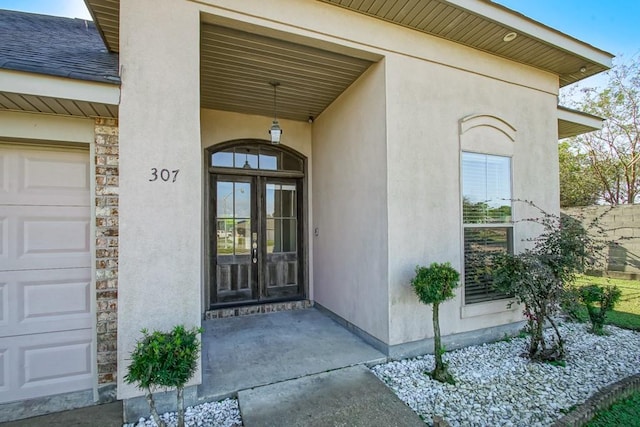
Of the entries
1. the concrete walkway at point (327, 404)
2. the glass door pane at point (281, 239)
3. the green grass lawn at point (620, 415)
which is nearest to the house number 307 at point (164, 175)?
the concrete walkway at point (327, 404)

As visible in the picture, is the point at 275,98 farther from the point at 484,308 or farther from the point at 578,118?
the point at 578,118

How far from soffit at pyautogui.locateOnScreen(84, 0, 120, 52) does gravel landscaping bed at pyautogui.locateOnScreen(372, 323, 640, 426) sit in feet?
14.9

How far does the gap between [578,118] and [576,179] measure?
11078 mm

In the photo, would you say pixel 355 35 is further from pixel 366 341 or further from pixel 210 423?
pixel 210 423

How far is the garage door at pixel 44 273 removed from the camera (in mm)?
2650

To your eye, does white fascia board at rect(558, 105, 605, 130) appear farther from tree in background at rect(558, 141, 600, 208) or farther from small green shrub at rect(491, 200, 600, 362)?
tree in background at rect(558, 141, 600, 208)

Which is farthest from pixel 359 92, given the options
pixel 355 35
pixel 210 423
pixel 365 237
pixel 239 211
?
pixel 210 423

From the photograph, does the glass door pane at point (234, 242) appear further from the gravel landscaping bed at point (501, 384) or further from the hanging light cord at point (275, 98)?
the gravel landscaping bed at point (501, 384)

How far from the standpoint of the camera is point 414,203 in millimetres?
3621

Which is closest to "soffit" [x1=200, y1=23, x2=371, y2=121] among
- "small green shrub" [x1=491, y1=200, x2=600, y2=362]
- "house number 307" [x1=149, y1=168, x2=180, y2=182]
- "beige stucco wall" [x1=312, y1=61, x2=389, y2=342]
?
"beige stucco wall" [x1=312, y1=61, x2=389, y2=342]

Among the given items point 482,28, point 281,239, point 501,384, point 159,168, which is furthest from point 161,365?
point 482,28

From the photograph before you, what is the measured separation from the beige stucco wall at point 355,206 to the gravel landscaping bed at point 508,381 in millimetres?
690

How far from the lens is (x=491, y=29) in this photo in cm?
364

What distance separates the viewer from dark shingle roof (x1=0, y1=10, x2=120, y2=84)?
239 cm
